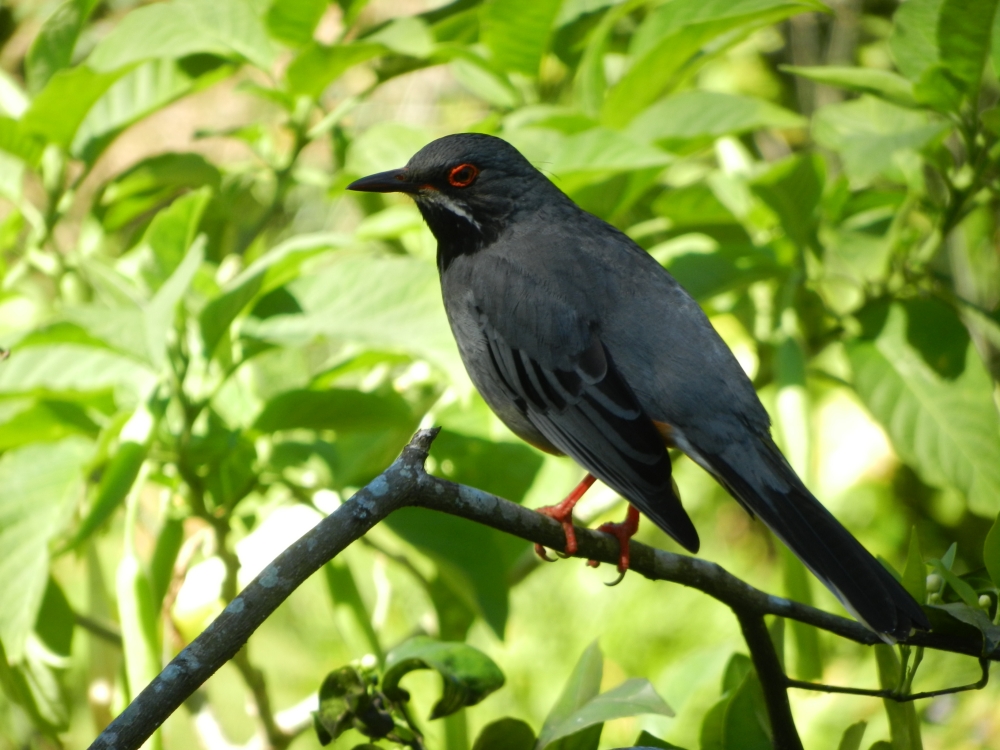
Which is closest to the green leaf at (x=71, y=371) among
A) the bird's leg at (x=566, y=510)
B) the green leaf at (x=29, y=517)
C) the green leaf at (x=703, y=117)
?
the green leaf at (x=29, y=517)

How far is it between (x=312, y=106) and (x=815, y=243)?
61.1 inches

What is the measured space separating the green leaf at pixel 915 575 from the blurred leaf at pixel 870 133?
948 mm

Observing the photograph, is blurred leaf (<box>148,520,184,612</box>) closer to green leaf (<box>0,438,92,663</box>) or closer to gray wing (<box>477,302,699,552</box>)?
green leaf (<box>0,438,92,663</box>)

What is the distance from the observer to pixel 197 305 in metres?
2.69

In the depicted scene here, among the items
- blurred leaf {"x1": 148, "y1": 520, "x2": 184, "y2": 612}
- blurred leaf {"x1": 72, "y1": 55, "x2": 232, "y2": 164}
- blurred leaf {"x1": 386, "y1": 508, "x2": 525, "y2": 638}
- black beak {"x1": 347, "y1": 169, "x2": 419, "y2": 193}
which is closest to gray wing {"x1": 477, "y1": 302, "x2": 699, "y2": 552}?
blurred leaf {"x1": 386, "y1": 508, "x2": 525, "y2": 638}

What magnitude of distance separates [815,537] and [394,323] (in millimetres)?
1076

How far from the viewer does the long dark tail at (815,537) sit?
5.49 feet

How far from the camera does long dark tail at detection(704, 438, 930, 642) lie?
1.67 m

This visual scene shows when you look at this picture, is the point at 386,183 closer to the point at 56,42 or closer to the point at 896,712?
the point at 56,42

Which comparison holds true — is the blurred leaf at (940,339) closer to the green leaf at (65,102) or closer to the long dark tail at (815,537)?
the long dark tail at (815,537)

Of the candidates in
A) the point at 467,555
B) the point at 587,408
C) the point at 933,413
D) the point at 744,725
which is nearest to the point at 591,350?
the point at 587,408

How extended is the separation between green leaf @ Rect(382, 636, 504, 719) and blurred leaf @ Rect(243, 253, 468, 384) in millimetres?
701

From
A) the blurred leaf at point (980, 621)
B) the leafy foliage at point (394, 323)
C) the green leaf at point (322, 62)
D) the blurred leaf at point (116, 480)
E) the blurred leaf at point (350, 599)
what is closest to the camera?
the blurred leaf at point (980, 621)

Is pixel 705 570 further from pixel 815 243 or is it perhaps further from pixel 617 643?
pixel 617 643
